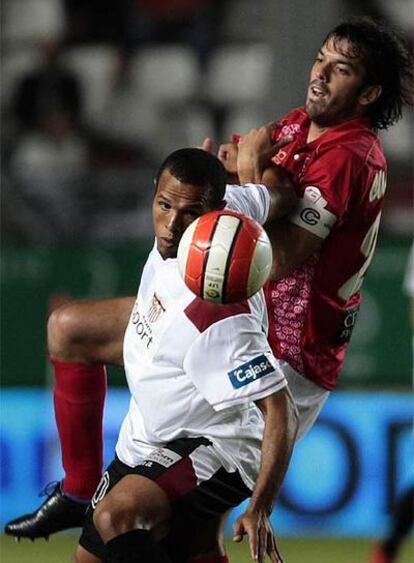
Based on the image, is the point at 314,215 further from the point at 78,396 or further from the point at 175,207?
the point at 78,396

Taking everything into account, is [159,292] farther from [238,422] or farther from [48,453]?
[48,453]

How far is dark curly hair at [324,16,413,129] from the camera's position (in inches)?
201

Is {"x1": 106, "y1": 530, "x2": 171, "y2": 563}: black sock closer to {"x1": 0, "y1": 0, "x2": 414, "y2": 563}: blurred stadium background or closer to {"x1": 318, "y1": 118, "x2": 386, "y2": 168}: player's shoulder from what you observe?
{"x1": 318, "y1": 118, "x2": 386, "y2": 168}: player's shoulder

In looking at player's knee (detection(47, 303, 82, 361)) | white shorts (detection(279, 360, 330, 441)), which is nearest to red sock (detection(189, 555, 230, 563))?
white shorts (detection(279, 360, 330, 441))

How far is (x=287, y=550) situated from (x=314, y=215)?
3.38m

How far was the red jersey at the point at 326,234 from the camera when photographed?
5031 mm

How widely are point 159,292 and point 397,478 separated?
3939mm

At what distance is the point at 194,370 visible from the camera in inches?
178

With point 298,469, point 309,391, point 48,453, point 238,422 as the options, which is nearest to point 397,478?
point 298,469

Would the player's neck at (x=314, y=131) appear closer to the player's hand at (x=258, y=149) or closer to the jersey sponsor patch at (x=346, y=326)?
the player's hand at (x=258, y=149)

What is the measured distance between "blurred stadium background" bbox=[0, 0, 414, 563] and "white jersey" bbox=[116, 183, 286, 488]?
9.79 feet

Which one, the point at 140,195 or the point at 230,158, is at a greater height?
the point at 230,158

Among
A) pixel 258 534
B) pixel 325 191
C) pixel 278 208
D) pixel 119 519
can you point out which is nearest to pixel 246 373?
pixel 258 534

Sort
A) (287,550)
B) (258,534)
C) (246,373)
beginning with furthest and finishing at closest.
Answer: (287,550), (246,373), (258,534)
